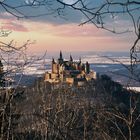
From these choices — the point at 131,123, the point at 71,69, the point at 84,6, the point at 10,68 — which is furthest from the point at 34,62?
the point at 71,69

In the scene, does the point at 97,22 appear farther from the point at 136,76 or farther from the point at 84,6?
the point at 136,76

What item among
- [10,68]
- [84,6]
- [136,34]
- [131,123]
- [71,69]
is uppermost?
[84,6]

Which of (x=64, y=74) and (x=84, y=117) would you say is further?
(x=64, y=74)

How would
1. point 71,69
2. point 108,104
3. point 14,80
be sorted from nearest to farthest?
1. point 108,104
2. point 14,80
3. point 71,69

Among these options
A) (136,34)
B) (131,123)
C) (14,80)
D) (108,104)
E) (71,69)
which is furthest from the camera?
(71,69)

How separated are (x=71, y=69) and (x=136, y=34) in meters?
78.0

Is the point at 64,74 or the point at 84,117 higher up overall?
the point at 84,117

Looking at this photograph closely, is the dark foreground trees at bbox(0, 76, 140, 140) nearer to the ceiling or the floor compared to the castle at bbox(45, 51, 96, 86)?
nearer to the ceiling

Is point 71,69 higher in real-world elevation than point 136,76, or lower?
lower

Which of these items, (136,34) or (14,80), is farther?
(14,80)

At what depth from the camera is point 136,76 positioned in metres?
3.58

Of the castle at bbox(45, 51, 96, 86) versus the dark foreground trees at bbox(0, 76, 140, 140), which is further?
the castle at bbox(45, 51, 96, 86)

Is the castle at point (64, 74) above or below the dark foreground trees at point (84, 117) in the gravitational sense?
below

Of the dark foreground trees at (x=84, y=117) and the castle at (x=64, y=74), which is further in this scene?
the castle at (x=64, y=74)
